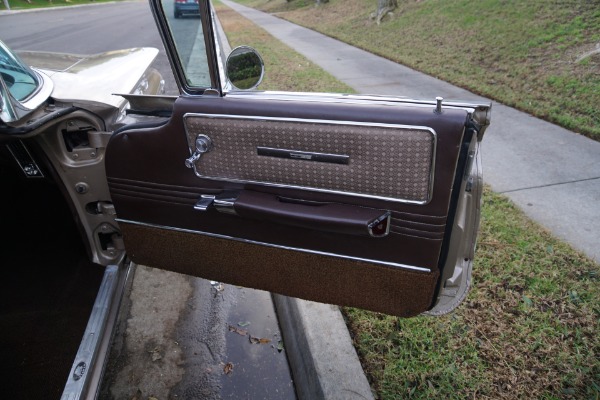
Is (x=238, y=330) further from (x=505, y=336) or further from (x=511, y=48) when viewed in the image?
(x=511, y=48)

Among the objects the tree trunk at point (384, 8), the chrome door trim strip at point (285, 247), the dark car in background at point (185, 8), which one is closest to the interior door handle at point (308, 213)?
the chrome door trim strip at point (285, 247)

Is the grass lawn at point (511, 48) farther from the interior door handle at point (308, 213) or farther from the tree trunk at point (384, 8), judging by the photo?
the interior door handle at point (308, 213)

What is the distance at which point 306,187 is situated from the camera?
1739 mm

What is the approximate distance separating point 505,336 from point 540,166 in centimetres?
234

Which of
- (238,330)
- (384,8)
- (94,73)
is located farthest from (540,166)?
(384,8)

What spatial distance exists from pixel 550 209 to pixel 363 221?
249cm

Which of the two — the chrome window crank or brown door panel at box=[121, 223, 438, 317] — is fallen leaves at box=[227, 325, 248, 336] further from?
the chrome window crank

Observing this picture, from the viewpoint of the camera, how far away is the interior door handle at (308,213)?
64.4 inches

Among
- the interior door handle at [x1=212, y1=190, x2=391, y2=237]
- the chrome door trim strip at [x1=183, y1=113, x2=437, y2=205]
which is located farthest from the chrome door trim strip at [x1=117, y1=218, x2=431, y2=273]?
the chrome door trim strip at [x1=183, y1=113, x2=437, y2=205]

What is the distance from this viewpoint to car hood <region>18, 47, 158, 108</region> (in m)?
2.41

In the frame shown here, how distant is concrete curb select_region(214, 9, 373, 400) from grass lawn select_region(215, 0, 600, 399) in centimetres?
9

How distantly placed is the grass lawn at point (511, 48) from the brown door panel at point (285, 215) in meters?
4.04

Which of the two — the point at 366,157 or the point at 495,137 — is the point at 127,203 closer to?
the point at 366,157

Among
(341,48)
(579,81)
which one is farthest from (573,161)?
(341,48)
